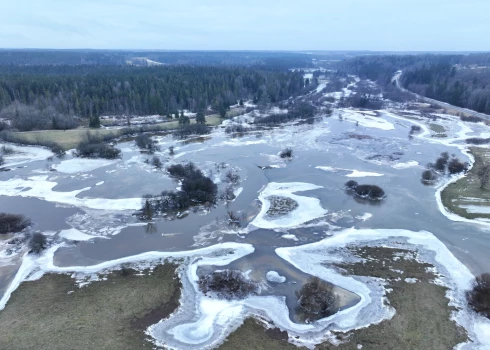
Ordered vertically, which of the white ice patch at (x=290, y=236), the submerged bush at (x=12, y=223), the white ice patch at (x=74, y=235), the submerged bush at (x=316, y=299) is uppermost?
the submerged bush at (x=316, y=299)

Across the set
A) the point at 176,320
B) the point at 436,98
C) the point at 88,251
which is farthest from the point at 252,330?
the point at 436,98

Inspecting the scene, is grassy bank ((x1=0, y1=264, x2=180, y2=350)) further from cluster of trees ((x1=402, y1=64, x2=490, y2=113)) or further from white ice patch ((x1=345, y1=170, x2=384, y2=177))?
cluster of trees ((x1=402, y1=64, x2=490, y2=113))

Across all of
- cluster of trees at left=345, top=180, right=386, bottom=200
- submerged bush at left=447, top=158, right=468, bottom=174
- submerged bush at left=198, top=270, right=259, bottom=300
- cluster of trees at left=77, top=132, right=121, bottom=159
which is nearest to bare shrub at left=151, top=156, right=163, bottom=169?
cluster of trees at left=77, top=132, right=121, bottom=159

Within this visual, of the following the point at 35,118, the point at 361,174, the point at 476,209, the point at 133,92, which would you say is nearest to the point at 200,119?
the point at 133,92

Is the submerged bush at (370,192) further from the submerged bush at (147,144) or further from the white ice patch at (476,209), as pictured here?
the submerged bush at (147,144)

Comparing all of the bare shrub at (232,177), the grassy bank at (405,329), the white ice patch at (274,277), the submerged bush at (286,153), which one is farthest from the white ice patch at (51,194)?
the submerged bush at (286,153)

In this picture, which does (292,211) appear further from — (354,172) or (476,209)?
(476,209)

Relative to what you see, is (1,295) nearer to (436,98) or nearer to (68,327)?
(68,327)
